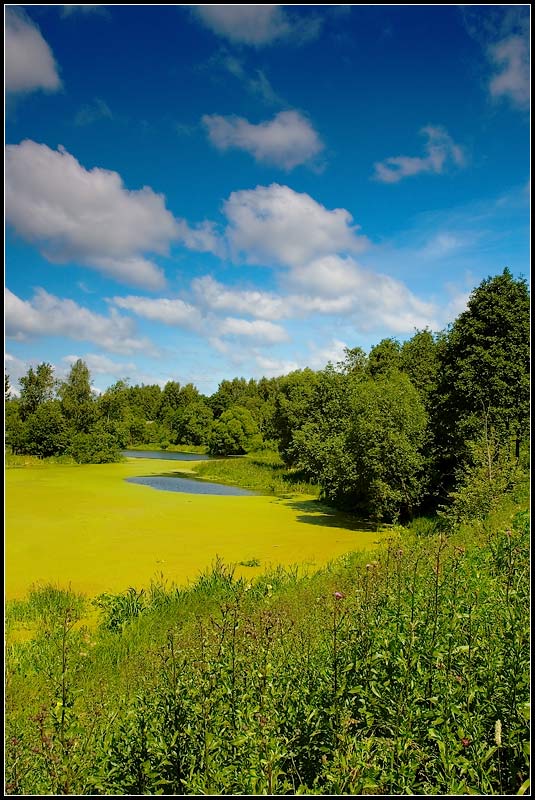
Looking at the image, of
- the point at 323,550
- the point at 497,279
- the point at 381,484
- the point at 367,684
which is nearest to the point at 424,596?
the point at 367,684

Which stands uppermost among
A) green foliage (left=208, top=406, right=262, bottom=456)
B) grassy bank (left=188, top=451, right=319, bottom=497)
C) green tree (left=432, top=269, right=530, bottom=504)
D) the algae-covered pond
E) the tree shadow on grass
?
green tree (left=432, top=269, right=530, bottom=504)

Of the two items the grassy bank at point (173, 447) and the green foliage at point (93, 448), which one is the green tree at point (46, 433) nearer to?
the green foliage at point (93, 448)

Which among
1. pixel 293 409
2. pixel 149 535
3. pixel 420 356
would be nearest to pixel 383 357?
pixel 420 356

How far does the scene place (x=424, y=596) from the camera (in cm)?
325

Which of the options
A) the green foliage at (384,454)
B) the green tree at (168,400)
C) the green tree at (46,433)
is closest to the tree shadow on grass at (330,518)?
the green foliage at (384,454)

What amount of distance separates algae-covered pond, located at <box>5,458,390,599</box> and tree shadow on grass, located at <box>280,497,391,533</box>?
0.09ft

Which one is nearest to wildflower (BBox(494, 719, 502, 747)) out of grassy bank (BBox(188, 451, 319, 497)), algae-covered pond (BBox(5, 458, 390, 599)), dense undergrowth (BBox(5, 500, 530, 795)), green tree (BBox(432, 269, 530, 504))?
dense undergrowth (BBox(5, 500, 530, 795))

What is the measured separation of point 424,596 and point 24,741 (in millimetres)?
2506

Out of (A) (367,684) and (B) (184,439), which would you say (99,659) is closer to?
(A) (367,684)

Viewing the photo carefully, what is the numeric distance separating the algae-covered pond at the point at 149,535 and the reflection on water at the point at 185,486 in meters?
1.75

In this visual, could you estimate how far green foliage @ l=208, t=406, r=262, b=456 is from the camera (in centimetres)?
3719

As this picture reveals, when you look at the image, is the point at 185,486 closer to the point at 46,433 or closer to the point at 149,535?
the point at 149,535

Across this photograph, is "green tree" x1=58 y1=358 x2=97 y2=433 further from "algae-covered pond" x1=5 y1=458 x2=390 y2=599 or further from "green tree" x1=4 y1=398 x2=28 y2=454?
"algae-covered pond" x1=5 y1=458 x2=390 y2=599

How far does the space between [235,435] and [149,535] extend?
2751cm
